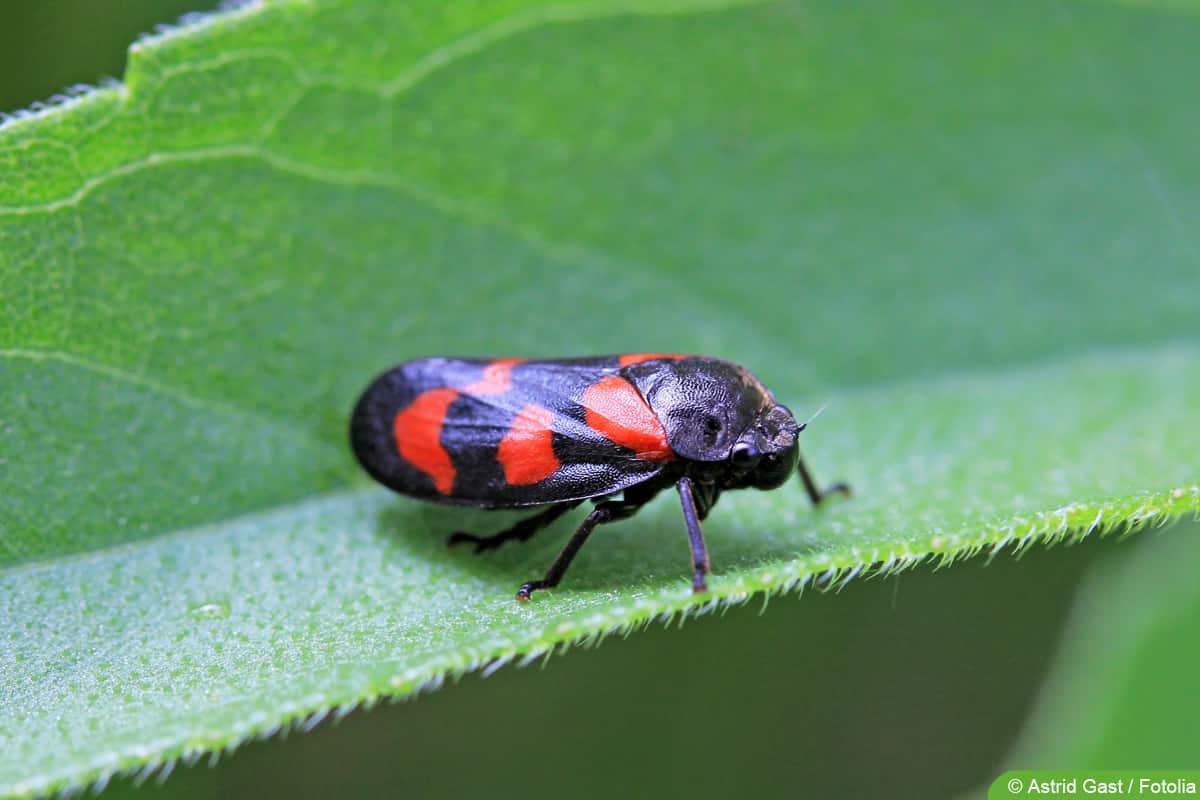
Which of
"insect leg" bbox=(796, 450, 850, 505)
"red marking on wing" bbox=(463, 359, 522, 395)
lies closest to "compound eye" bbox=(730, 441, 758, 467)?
"insect leg" bbox=(796, 450, 850, 505)

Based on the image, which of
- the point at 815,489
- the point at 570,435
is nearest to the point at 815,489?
the point at 815,489

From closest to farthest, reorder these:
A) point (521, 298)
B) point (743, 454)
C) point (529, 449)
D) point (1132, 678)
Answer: point (743, 454) → point (529, 449) → point (1132, 678) → point (521, 298)

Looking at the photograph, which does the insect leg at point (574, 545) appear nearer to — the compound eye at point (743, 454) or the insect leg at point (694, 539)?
the insect leg at point (694, 539)

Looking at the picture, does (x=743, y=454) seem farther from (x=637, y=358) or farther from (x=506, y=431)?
(x=506, y=431)

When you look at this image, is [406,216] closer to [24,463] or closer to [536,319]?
[536,319]

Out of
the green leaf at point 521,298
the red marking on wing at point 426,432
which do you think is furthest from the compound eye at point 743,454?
the red marking on wing at point 426,432

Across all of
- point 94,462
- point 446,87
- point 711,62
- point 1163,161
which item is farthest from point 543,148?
point 1163,161

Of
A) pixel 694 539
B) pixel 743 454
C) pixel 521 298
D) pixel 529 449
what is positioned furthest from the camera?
pixel 521 298
